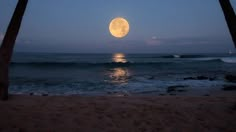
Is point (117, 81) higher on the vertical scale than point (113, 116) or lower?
lower

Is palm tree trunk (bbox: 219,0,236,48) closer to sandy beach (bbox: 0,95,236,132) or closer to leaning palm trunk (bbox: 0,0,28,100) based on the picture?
sandy beach (bbox: 0,95,236,132)

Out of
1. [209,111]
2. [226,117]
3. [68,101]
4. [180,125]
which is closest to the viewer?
[180,125]

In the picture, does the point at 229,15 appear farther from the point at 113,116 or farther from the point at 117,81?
the point at 117,81

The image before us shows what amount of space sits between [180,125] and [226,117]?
1.27 metres

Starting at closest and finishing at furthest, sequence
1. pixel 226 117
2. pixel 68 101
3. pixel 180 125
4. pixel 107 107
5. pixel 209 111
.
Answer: pixel 180 125, pixel 226 117, pixel 209 111, pixel 107 107, pixel 68 101

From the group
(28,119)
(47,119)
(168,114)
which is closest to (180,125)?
(168,114)

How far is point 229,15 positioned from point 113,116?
372 centimetres

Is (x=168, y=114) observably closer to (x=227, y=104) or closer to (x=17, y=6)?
(x=227, y=104)

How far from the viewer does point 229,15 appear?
5.83 m

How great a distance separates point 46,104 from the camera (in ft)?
23.1

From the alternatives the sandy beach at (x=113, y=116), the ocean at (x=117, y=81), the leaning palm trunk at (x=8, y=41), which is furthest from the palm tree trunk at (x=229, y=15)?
the ocean at (x=117, y=81)

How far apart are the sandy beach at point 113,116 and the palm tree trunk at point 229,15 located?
206cm

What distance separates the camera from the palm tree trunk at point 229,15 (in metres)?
5.75

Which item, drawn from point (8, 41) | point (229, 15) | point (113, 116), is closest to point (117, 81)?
point (8, 41)
